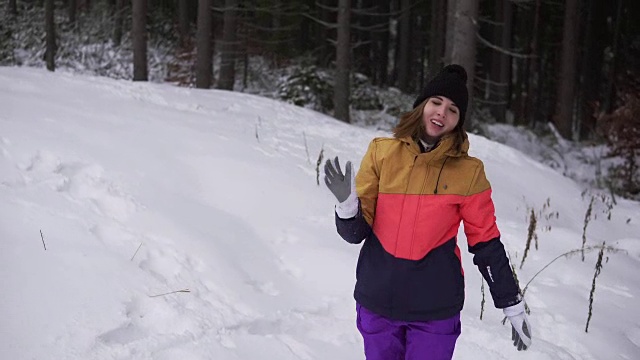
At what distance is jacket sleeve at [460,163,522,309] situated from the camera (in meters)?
2.28

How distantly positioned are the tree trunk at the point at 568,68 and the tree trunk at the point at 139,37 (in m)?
12.7

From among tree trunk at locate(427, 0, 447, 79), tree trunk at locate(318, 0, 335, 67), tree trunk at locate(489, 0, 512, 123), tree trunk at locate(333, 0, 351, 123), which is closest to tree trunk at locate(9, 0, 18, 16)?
tree trunk at locate(318, 0, 335, 67)

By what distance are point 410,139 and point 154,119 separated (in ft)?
15.5

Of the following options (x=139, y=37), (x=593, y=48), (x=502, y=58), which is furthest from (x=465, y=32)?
(x=593, y=48)

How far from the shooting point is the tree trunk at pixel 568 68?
1716 cm

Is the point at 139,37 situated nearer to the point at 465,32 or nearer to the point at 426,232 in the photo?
the point at 465,32

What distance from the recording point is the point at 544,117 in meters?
27.3

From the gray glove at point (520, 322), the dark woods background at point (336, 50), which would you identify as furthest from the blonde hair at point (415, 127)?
the dark woods background at point (336, 50)

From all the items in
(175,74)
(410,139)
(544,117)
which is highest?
(410,139)

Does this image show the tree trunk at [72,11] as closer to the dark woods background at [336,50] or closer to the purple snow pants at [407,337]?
the dark woods background at [336,50]

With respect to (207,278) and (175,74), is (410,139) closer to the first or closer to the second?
(207,278)

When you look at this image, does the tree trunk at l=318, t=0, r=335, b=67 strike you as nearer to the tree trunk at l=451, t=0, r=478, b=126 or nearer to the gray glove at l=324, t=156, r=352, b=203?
the tree trunk at l=451, t=0, r=478, b=126

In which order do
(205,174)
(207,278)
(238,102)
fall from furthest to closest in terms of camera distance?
(238,102)
(205,174)
(207,278)

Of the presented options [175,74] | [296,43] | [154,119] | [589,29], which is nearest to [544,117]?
[589,29]
